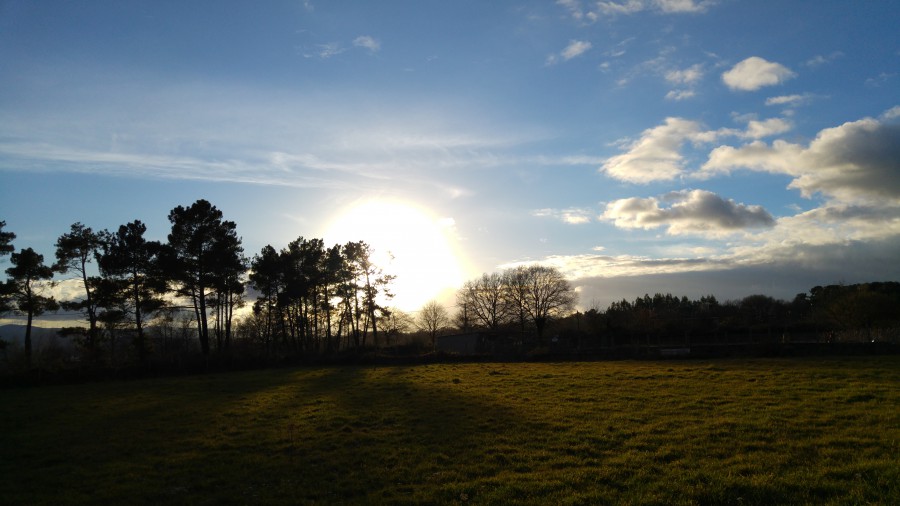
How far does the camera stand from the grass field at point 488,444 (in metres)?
9.62

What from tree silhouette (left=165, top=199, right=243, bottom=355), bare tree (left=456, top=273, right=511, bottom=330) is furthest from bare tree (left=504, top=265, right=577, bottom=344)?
tree silhouette (left=165, top=199, right=243, bottom=355)

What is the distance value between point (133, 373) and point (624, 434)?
130 feet

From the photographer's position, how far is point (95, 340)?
44.1m

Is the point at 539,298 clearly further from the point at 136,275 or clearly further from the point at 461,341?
the point at 136,275

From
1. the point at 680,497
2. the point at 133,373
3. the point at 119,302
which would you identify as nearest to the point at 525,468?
the point at 680,497

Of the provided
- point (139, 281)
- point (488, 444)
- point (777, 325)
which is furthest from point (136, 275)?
point (777, 325)

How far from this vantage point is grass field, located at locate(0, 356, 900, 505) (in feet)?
31.6

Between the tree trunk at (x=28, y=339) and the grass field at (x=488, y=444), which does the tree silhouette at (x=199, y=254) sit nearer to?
the tree trunk at (x=28, y=339)

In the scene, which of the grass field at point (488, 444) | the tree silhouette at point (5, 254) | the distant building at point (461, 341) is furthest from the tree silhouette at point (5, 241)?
the distant building at point (461, 341)

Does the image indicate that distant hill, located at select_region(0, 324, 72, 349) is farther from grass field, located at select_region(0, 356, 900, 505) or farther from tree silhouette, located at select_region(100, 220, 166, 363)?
grass field, located at select_region(0, 356, 900, 505)

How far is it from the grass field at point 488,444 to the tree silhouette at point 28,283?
59.8ft

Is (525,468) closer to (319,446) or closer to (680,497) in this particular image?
(680,497)

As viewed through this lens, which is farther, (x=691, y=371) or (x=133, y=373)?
(x=133, y=373)

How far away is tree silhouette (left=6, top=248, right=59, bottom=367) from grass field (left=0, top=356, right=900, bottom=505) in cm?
1822
